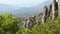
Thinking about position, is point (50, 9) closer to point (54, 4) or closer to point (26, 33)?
point (54, 4)

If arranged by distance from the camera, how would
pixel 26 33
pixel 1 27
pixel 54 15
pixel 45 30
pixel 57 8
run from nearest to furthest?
pixel 1 27 → pixel 45 30 → pixel 26 33 → pixel 54 15 → pixel 57 8

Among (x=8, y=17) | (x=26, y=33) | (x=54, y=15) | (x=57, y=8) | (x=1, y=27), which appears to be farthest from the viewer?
(x=57, y=8)

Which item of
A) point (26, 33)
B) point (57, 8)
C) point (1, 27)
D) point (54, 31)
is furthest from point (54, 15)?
point (1, 27)

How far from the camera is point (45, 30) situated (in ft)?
157

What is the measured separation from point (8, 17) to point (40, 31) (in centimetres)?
747

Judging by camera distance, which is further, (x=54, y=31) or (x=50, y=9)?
(x=50, y=9)

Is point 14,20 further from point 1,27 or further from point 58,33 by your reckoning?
point 58,33

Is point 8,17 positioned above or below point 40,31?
above

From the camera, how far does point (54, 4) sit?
312 feet

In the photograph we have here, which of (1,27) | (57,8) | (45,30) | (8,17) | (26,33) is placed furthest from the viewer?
(57,8)

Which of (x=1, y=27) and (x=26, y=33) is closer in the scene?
(x=1, y=27)

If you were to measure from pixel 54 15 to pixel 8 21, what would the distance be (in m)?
44.1

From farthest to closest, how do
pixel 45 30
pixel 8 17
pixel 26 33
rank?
pixel 26 33
pixel 45 30
pixel 8 17

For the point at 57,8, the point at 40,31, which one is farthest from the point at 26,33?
the point at 57,8
